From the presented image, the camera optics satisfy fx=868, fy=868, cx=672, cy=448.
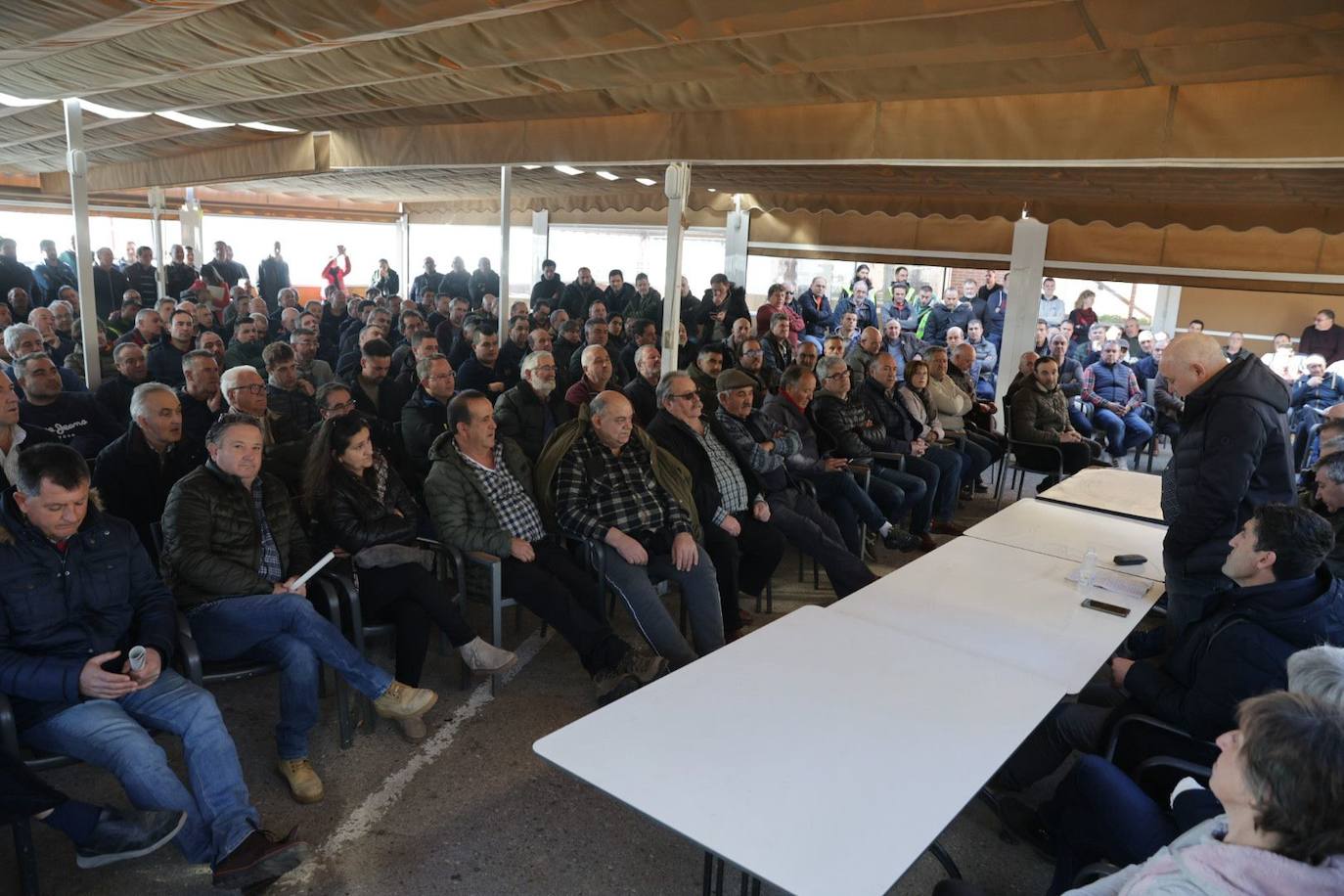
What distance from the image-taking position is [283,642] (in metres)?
2.65

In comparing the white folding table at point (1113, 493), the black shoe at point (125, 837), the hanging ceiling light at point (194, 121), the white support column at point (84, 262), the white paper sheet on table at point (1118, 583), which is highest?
the hanging ceiling light at point (194, 121)

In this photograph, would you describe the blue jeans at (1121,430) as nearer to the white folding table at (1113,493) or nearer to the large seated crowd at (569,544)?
the large seated crowd at (569,544)

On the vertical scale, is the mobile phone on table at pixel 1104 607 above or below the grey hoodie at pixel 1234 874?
below

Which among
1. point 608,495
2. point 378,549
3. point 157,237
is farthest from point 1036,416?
point 157,237

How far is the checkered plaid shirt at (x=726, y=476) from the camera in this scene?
3930 mm

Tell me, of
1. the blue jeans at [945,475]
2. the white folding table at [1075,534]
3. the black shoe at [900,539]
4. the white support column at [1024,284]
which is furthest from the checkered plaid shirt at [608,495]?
the white support column at [1024,284]

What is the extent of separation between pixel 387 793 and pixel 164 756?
2.26 feet

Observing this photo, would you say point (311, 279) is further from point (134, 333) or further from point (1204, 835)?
point (1204, 835)

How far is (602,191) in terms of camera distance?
37.0 feet

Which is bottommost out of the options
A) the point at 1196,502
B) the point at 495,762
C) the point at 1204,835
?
the point at 495,762

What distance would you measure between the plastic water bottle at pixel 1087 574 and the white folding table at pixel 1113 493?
93 cm

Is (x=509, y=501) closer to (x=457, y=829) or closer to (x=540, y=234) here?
(x=457, y=829)

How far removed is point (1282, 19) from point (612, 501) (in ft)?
9.24

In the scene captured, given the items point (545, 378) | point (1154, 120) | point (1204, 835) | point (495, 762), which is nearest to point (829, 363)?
point (545, 378)
